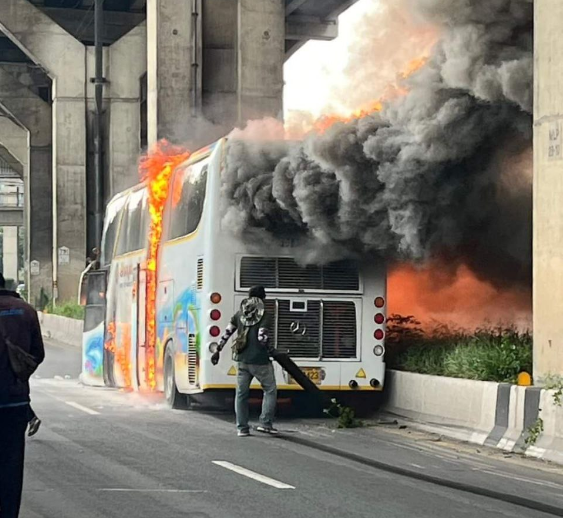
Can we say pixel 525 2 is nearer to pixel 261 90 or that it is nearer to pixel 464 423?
pixel 464 423

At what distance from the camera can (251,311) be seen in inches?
619

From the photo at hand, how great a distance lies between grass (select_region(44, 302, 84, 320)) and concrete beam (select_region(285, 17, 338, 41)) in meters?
11.4

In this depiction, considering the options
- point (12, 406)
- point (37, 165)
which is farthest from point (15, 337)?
point (37, 165)

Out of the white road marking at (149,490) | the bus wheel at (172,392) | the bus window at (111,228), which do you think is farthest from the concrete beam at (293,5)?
the white road marking at (149,490)

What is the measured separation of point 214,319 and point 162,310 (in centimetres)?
308

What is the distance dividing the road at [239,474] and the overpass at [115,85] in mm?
13944

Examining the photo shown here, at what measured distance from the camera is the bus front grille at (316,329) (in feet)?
57.0

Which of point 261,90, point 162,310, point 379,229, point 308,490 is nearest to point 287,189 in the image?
point 379,229

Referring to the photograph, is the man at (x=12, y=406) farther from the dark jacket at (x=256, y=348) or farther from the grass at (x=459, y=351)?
the grass at (x=459, y=351)

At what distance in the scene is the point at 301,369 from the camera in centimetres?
1730

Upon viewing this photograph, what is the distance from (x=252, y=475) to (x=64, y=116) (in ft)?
124

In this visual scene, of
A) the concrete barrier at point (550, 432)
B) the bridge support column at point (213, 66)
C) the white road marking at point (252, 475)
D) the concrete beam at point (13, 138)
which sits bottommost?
the white road marking at point (252, 475)

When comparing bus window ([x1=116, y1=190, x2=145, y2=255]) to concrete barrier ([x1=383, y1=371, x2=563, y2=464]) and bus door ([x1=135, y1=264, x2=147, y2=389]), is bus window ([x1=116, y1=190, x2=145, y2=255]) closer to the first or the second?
bus door ([x1=135, y1=264, x2=147, y2=389])

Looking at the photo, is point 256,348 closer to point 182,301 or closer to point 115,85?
point 182,301
